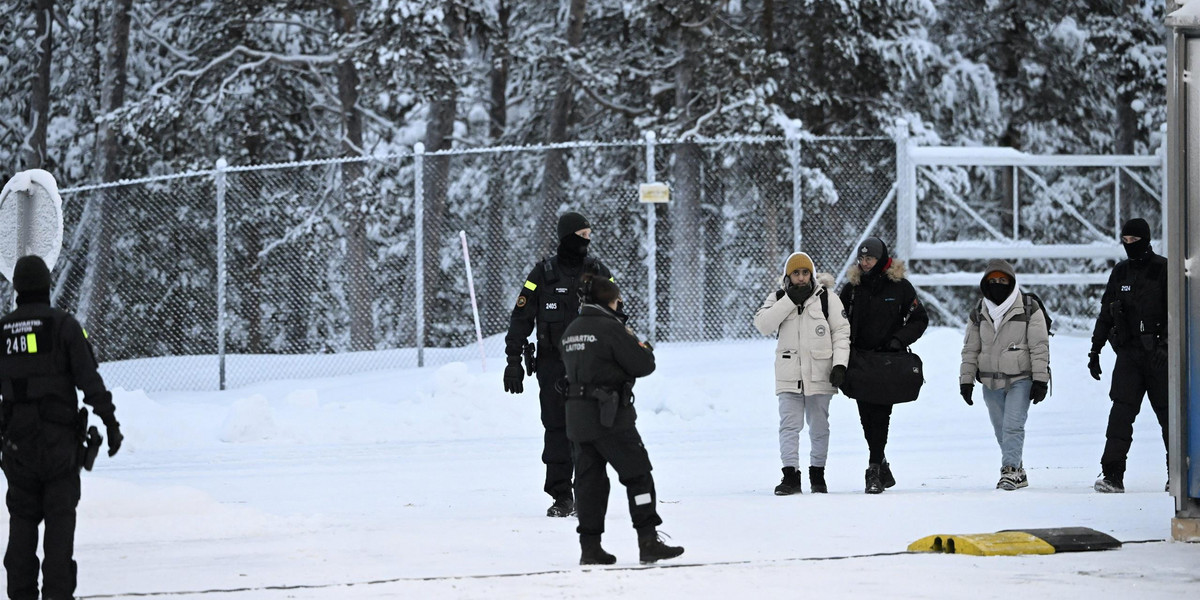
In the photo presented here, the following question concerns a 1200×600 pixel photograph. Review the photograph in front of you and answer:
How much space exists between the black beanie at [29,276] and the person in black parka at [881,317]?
5572 millimetres

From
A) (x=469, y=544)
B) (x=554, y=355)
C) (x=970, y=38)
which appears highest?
(x=970, y=38)

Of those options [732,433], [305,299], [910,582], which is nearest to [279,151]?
[305,299]

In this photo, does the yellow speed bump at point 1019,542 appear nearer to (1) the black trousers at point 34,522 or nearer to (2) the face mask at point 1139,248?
(2) the face mask at point 1139,248

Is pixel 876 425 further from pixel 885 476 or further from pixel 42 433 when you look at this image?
pixel 42 433

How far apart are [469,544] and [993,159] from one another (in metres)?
13.4

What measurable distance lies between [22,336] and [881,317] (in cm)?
582

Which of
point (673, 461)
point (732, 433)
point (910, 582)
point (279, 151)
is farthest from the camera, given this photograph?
point (279, 151)

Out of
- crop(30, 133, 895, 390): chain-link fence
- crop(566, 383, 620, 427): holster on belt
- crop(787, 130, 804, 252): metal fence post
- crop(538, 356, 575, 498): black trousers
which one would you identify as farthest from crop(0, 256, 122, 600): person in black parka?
crop(787, 130, 804, 252): metal fence post

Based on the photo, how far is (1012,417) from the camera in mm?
10883

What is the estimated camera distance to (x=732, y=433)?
1485 cm

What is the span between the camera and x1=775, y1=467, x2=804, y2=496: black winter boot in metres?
10.4

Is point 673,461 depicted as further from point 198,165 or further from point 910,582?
point 198,165

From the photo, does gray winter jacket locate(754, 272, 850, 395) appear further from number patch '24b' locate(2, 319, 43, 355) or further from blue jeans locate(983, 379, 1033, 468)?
number patch '24b' locate(2, 319, 43, 355)

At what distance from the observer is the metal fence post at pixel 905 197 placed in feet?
64.3
